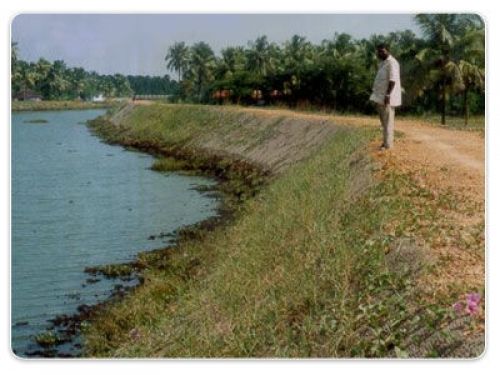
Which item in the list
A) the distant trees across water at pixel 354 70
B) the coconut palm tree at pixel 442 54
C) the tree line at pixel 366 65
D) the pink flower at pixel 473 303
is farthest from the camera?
the tree line at pixel 366 65

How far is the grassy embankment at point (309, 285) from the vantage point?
22.7ft

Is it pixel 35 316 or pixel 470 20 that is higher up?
pixel 470 20

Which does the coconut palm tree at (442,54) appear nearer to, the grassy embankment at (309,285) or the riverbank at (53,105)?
the grassy embankment at (309,285)

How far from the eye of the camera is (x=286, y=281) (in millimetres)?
8516

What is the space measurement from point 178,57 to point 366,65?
14.8ft

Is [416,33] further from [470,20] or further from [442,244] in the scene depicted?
[442,244]

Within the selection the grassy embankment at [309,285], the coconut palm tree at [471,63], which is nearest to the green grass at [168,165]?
the grassy embankment at [309,285]

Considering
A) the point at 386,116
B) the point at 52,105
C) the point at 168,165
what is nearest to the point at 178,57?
the point at 386,116

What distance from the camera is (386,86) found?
1046 centimetres

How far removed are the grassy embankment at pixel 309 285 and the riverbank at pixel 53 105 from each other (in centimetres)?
302

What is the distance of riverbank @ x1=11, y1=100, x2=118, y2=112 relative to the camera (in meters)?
9.37

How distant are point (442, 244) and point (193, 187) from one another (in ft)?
49.9

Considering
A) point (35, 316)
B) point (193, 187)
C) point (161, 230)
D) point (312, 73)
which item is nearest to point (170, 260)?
point (161, 230)

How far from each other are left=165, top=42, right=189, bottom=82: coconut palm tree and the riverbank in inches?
75.0
